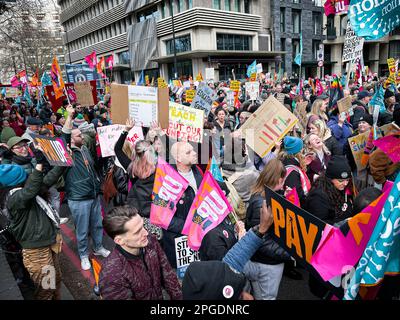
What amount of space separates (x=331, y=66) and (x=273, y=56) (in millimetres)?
12968

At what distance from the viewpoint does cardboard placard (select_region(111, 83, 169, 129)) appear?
4727 mm

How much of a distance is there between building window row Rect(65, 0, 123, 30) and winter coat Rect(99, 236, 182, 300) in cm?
4990

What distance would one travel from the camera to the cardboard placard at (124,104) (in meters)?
4.73

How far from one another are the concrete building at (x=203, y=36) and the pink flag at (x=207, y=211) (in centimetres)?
3127

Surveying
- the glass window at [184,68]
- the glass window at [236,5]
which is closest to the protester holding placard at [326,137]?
the glass window at [184,68]

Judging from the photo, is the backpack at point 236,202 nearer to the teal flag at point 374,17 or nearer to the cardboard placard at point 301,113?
the teal flag at point 374,17

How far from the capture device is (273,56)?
38875mm

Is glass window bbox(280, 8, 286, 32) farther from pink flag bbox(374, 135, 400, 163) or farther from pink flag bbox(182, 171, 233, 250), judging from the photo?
pink flag bbox(182, 171, 233, 250)

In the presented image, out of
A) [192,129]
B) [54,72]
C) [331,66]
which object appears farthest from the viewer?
[331,66]

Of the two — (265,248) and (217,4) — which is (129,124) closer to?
(265,248)

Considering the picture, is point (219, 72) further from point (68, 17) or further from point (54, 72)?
point (68, 17)

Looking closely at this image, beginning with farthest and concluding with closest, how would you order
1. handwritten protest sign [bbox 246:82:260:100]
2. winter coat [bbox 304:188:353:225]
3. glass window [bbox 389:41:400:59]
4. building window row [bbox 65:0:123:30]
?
building window row [bbox 65:0:123:30]
glass window [bbox 389:41:400:59]
handwritten protest sign [bbox 246:82:260:100]
winter coat [bbox 304:188:353:225]

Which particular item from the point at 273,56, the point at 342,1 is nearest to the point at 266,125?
the point at 342,1

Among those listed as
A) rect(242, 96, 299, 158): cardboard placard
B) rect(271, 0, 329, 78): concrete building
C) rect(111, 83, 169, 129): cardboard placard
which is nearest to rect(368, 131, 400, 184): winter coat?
rect(242, 96, 299, 158): cardboard placard
